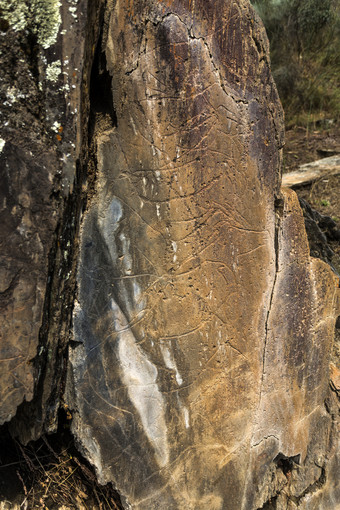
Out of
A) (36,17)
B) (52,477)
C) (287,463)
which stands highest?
(36,17)

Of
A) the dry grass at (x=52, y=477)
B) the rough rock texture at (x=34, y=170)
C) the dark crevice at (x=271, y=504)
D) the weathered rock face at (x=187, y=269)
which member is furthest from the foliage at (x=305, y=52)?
the dry grass at (x=52, y=477)

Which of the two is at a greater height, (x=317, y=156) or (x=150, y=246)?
(x=150, y=246)

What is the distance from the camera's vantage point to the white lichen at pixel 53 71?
1487 mm

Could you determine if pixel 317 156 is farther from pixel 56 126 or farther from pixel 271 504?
pixel 56 126

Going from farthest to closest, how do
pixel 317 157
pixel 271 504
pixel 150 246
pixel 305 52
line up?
pixel 305 52 → pixel 317 157 → pixel 271 504 → pixel 150 246

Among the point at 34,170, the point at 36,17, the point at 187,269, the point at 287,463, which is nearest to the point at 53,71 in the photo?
the point at 36,17

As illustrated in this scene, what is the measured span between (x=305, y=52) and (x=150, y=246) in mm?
5282

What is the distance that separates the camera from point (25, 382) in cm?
159

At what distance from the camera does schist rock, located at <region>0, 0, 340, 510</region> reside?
152 cm

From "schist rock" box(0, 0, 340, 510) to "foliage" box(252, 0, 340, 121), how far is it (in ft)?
12.7

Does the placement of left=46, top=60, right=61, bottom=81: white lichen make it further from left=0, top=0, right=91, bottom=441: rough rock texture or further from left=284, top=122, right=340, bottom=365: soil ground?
left=284, top=122, right=340, bottom=365: soil ground

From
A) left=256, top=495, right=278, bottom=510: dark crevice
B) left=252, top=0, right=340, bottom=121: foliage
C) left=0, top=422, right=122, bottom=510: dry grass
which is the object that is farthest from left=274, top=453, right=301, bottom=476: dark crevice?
left=252, top=0, right=340, bottom=121: foliage

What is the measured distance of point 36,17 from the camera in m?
1.45

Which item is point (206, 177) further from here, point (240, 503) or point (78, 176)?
point (240, 503)
